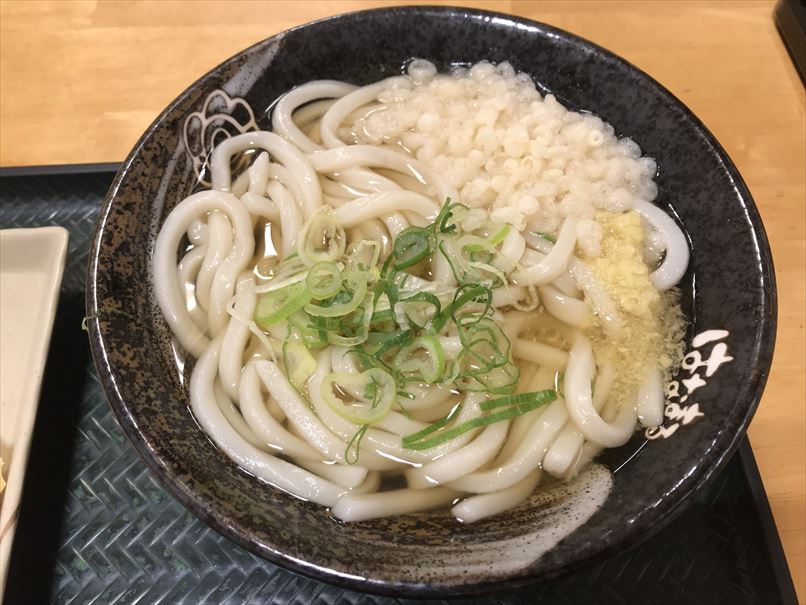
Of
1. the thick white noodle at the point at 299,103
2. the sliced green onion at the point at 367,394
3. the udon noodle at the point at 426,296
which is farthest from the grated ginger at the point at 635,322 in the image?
the thick white noodle at the point at 299,103

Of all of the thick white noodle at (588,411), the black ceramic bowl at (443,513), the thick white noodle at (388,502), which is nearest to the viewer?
the black ceramic bowl at (443,513)

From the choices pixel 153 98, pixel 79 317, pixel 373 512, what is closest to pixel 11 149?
pixel 153 98

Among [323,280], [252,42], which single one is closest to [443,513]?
[323,280]

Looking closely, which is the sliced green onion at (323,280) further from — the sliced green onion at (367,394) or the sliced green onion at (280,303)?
the sliced green onion at (367,394)

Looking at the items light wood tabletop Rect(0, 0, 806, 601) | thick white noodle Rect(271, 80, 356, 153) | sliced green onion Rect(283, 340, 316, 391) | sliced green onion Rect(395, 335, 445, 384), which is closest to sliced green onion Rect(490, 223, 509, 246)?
sliced green onion Rect(395, 335, 445, 384)

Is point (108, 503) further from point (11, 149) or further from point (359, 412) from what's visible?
point (11, 149)
